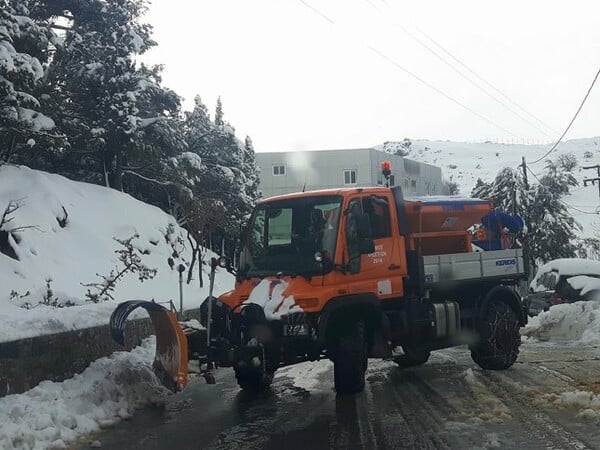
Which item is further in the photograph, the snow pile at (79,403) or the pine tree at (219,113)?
the pine tree at (219,113)

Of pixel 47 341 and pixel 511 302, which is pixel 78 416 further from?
pixel 511 302

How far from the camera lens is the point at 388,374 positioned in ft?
33.9

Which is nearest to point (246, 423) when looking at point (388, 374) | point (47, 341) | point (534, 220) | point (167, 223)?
point (47, 341)

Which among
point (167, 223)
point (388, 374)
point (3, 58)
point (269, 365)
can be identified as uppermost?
point (3, 58)

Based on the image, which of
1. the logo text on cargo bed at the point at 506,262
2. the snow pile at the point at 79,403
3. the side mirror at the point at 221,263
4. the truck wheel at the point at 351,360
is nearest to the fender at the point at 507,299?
the logo text on cargo bed at the point at 506,262

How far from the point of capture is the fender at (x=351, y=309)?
7.92m

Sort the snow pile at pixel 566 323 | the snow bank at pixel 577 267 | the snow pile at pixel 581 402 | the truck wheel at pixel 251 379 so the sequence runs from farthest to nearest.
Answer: the snow bank at pixel 577 267 → the snow pile at pixel 566 323 → the truck wheel at pixel 251 379 → the snow pile at pixel 581 402

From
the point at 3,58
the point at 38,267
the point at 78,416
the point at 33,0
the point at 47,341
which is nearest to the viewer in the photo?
the point at 78,416

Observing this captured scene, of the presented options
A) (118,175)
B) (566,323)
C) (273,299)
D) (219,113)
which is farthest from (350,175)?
(273,299)

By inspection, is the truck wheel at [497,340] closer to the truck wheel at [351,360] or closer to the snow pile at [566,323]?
the truck wheel at [351,360]

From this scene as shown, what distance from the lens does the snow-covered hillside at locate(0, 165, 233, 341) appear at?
64.7 feet

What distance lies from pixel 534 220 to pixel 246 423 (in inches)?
1540

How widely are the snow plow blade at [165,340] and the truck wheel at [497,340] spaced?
15.0 ft

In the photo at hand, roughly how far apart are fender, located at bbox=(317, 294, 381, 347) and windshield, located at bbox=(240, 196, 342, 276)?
456mm
